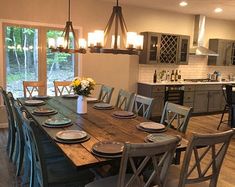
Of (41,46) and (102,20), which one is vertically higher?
(102,20)

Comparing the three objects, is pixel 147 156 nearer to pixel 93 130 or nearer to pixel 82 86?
pixel 93 130

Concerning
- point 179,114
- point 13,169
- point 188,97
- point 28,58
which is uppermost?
point 28,58

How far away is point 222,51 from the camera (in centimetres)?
734

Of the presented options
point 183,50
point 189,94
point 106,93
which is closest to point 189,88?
point 189,94

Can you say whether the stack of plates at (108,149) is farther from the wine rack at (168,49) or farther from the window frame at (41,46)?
the wine rack at (168,49)

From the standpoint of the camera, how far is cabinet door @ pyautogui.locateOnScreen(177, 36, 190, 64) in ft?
21.8

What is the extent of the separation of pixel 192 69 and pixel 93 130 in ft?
18.0

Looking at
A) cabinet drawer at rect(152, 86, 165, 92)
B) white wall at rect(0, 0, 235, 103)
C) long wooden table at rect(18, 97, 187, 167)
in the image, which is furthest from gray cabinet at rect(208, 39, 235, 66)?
long wooden table at rect(18, 97, 187, 167)

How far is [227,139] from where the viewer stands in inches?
75.2

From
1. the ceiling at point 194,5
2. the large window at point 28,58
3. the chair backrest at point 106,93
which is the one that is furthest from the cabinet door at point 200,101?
the large window at point 28,58

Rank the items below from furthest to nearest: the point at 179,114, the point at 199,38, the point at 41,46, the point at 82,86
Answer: the point at 199,38
the point at 41,46
the point at 82,86
the point at 179,114

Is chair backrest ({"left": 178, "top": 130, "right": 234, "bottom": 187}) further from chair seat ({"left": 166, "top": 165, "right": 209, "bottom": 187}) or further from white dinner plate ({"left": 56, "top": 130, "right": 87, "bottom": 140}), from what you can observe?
white dinner plate ({"left": 56, "top": 130, "right": 87, "bottom": 140})

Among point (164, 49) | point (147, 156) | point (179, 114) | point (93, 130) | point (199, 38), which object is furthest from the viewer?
point (199, 38)

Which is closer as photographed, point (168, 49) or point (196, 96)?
point (168, 49)
